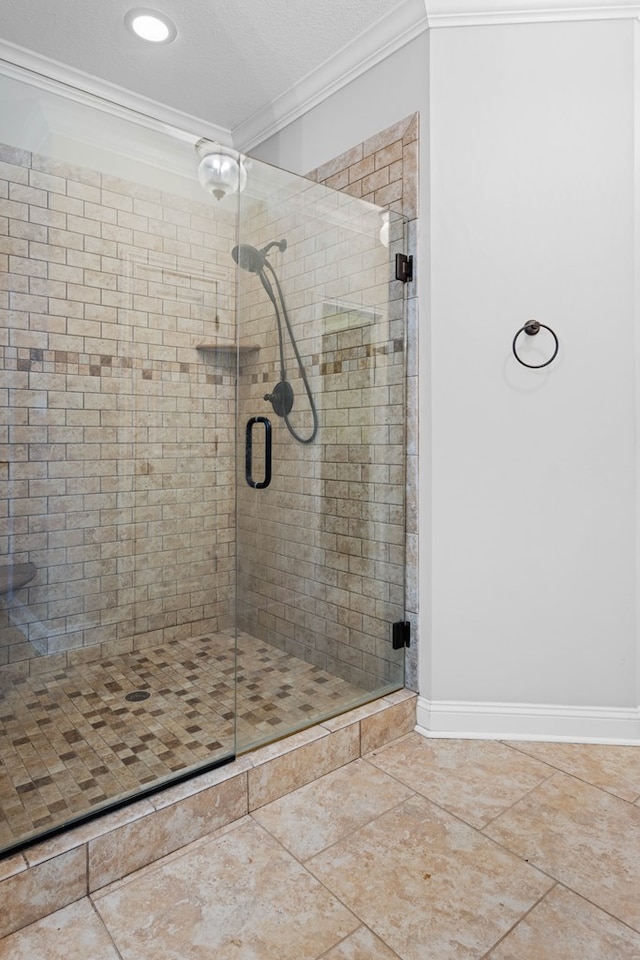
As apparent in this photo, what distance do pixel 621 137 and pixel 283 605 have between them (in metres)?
2.00

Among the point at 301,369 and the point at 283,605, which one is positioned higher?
the point at 301,369

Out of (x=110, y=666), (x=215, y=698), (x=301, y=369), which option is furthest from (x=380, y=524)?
(x=110, y=666)

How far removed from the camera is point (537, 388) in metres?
2.09

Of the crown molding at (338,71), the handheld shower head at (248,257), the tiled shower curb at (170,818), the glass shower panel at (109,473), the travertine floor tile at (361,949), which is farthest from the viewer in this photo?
the crown molding at (338,71)

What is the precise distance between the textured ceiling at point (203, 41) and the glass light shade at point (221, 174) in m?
0.76

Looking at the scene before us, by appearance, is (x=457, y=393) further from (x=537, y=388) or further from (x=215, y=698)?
(x=215, y=698)

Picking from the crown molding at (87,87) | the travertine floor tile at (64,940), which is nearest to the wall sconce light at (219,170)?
the crown molding at (87,87)

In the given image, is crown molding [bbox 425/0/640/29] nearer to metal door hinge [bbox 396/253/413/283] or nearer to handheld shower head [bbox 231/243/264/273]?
metal door hinge [bbox 396/253/413/283]

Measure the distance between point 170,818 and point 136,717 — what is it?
0.38 m

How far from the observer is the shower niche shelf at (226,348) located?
197 cm

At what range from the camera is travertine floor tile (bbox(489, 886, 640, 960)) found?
1234 millimetres

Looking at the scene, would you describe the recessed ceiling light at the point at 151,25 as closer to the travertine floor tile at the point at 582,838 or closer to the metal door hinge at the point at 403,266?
the metal door hinge at the point at 403,266

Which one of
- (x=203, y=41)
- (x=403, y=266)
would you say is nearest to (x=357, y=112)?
(x=203, y=41)

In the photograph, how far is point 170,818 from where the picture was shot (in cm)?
154
